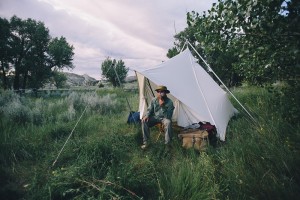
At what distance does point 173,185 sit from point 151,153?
1.65m

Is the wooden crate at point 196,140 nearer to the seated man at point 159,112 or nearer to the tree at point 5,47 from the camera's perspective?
the seated man at point 159,112

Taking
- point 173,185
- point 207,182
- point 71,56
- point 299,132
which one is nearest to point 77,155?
point 173,185

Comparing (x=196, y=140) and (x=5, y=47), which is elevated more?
(x=5, y=47)

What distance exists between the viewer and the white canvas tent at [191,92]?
19.4 ft

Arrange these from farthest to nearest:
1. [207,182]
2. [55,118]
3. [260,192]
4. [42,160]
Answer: [55,118] → [42,160] → [207,182] → [260,192]

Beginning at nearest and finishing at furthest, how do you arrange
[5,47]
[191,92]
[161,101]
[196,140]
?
[196,140] → [161,101] → [191,92] → [5,47]

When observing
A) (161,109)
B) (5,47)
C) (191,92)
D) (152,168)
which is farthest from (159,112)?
(5,47)

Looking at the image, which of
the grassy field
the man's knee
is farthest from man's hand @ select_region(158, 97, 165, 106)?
the grassy field

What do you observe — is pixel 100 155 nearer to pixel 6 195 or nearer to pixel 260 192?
pixel 6 195

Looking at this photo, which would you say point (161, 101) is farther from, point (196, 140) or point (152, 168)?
point (152, 168)

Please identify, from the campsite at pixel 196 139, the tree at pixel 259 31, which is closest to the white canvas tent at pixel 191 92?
the campsite at pixel 196 139

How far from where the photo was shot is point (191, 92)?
20.3 ft

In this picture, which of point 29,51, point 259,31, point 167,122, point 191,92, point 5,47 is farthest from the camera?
point 29,51

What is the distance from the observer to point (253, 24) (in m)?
2.36
